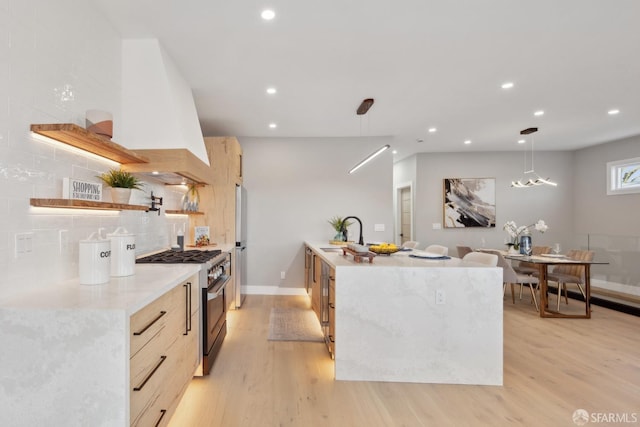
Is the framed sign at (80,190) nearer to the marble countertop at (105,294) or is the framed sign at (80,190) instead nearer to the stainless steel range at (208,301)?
the marble countertop at (105,294)

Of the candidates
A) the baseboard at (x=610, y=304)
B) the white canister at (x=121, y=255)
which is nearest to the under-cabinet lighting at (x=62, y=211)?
the white canister at (x=121, y=255)

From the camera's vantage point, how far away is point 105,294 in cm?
142

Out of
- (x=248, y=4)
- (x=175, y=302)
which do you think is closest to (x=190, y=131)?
(x=248, y=4)

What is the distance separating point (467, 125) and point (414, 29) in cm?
277

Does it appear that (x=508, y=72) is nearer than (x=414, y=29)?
No

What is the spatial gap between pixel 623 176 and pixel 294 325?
20.2ft

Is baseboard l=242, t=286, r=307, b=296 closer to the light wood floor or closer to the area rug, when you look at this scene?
the area rug

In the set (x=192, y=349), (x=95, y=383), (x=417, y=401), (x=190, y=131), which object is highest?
(x=190, y=131)

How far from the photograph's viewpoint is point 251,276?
16.8 ft

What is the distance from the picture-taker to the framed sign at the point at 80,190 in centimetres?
174

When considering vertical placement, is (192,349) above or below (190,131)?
below

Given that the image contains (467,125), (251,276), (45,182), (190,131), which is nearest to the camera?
(45,182)

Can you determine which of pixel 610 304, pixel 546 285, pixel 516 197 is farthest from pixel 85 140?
pixel 516 197

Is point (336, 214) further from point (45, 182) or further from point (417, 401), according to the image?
point (45, 182)
